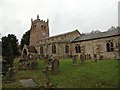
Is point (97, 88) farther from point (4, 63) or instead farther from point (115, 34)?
point (115, 34)

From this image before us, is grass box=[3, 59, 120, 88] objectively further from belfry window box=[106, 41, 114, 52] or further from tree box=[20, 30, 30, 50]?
tree box=[20, 30, 30, 50]

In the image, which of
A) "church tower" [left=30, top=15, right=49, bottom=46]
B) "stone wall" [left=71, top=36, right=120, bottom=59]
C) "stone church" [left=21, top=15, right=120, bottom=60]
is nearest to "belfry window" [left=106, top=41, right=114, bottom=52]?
"stone church" [left=21, top=15, right=120, bottom=60]

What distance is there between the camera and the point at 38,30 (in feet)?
212

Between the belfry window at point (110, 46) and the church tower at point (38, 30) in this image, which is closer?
the belfry window at point (110, 46)

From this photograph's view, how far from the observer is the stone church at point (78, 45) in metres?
38.9

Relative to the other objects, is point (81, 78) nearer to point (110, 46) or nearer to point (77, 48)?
point (110, 46)

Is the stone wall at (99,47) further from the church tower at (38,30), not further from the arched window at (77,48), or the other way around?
the church tower at (38,30)

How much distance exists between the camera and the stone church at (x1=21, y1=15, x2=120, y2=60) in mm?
38881

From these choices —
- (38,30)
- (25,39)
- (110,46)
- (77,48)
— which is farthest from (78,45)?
(25,39)

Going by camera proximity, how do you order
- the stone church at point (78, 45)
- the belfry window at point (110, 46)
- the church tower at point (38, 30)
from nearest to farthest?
the stone church at point (78, 45) < the belfry window at point (110, 46) < the church tower at point (38, 30)

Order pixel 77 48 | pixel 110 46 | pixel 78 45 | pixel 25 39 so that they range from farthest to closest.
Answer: pixel 25 39 < pixel 77 48 < pixel 78 45 < pixel 110 46

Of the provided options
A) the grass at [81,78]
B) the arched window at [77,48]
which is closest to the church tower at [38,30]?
the arched window at [77,48]

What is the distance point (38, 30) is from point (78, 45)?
22.4 meters

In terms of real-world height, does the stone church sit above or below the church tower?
below
